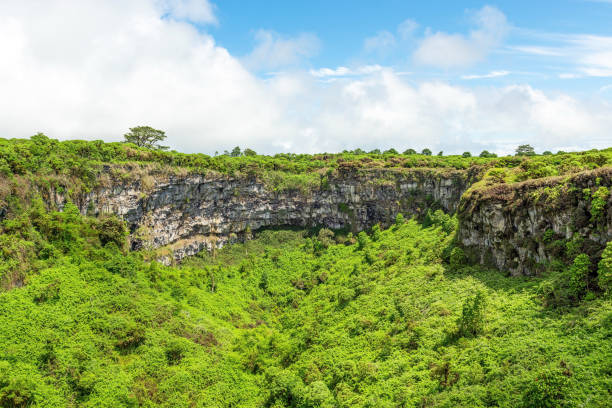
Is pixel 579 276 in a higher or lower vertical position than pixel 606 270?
lower

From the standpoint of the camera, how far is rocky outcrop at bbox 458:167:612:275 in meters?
26.3

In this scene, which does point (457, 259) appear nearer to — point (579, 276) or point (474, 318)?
point (474, 318)

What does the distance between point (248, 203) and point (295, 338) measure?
128 feet

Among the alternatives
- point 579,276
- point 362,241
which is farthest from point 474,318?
point 362,241

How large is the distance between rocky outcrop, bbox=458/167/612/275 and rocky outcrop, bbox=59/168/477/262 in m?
19.0

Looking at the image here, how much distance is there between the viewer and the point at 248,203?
77562 millimetres

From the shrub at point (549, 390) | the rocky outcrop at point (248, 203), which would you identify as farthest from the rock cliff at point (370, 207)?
the shrub at point (549, 390)

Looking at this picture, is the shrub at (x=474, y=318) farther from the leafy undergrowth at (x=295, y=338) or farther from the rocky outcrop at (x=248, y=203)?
the rocky outcrop at (x=248, y=203)

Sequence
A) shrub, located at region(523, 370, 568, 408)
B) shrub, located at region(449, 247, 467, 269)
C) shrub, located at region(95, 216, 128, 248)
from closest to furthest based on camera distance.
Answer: shrub, located at region(523, 370, 568, 408), shrub, located at region(449, 247, 467, 269), shrub, located at region(95, 216, 128, 248)

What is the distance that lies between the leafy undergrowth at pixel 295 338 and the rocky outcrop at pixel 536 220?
2267 mm

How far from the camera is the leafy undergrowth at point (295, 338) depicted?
75.6ft

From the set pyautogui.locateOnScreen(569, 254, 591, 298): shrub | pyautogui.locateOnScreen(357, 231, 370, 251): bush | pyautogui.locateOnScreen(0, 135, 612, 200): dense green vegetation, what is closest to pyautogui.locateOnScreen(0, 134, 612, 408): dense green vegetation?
pyautogui.locateOnScreen(569, 254, 591, 298): shrub

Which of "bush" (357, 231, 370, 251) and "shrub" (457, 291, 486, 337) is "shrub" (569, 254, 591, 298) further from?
"bush" (357, 231, 370, 251)

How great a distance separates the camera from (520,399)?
68.5 feet
